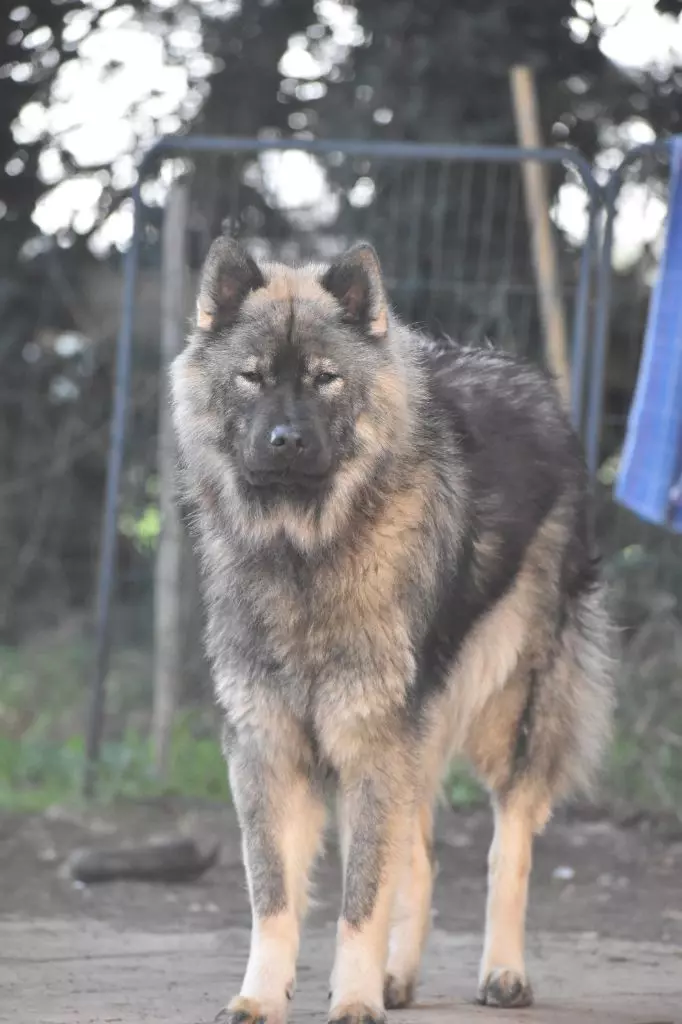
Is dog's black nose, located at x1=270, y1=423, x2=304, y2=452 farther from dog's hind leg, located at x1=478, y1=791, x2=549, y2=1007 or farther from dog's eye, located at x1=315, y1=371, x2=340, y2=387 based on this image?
dog's hind leg, located at x1=478, y1=791, x2=549, y2=1007

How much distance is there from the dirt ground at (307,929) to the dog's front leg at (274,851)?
272 millimetres

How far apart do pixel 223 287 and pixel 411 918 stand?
1.92 m

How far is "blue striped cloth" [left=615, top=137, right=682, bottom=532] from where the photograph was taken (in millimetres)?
5859

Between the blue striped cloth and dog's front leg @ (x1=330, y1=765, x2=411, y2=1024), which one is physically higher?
the blue striped cloth

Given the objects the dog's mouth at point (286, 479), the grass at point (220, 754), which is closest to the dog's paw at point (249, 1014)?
the dog's mouth at point (286, 479)

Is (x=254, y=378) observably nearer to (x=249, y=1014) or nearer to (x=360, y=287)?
(x=360, y=287)

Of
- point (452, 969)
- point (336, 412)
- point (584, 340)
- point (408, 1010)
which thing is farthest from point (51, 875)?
point (584, 340)

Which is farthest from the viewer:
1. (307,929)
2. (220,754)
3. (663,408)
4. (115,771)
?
(220,754)

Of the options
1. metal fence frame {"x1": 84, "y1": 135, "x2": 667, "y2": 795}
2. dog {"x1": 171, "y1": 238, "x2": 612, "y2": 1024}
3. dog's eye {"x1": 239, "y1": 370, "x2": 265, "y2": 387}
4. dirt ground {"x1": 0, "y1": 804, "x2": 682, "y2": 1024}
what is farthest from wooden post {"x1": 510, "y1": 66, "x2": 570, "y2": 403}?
dog's eye {"x1": 239, "y1": 370, "x2": 265, "y2": 387}

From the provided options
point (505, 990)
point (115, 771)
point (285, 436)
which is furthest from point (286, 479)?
point (115, 771)

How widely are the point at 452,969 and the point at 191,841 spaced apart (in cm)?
151

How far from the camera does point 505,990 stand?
418 cm

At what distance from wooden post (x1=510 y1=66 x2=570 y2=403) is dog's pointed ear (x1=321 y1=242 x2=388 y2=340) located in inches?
122

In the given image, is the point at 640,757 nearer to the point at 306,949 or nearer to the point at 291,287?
the point at 306,949
